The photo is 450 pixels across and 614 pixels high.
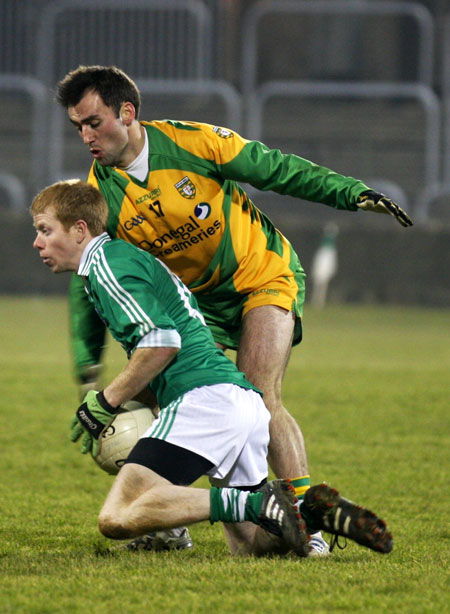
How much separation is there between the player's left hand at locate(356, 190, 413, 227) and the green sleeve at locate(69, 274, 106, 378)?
1331mm

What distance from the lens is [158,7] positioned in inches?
957

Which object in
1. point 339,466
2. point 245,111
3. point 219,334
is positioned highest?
point 245,111

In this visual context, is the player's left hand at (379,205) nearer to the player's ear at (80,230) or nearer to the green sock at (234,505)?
the player's ear at (80,230)

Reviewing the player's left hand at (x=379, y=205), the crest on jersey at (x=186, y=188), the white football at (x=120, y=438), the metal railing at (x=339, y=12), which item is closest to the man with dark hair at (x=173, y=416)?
the white football at (x=120, y=438)

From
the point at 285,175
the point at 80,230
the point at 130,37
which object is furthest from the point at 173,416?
the point at 130,37

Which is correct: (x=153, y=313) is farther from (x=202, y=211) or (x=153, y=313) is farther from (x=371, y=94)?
(x=371, y=94)

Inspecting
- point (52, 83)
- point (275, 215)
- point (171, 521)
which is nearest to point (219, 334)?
point (171, 521)

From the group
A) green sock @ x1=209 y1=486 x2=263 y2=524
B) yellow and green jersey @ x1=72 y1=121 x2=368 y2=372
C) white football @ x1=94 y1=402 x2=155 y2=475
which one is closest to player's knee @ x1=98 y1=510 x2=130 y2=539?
green sock @ x1=209 y1=486 x2=263 y2=524

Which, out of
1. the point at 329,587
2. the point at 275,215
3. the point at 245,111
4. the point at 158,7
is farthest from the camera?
the point at 158,7

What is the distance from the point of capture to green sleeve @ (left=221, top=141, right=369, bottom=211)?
205 inches

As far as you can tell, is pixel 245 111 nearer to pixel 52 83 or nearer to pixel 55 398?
pixel 52 83

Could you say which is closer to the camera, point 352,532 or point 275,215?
point 352,532

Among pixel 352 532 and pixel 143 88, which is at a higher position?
pixel 143 88

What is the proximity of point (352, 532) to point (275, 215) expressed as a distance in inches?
637
